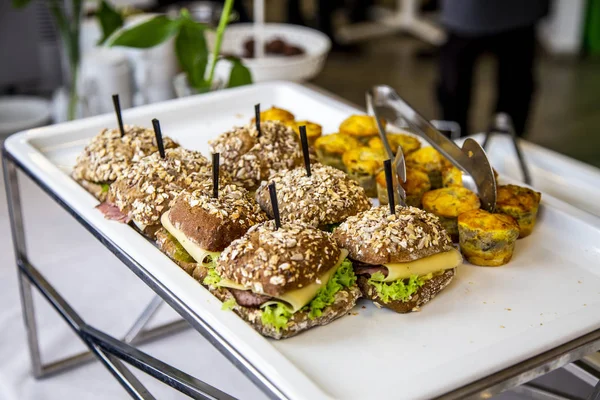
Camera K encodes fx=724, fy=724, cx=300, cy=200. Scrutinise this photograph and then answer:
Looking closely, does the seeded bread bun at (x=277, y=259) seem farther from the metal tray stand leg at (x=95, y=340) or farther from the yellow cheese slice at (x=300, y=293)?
the metal tray stand leg at (x=95, y=340)

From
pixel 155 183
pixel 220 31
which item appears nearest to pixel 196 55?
pixel 220 31

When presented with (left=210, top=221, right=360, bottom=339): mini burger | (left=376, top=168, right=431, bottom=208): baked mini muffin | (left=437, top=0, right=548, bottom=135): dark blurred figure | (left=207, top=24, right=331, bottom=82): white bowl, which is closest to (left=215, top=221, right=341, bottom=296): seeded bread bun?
(left=210, top=221, right=360, bottom=339): mini burger

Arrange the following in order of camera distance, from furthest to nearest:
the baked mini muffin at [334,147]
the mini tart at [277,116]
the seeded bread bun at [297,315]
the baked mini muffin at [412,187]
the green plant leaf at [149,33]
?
the green plant leaf at [149,33] < the mini tart at [277,116] < the baked mini muffin at [334,147] < the baked mini muffin at [412,187] < the seeded bread bun at [297,315]

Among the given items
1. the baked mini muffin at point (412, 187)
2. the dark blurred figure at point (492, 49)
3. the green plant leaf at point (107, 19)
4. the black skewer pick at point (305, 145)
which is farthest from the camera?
the dark blurred figure at point (492, 49)

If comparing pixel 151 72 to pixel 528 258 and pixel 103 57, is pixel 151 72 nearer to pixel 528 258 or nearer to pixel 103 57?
pixel 103 57

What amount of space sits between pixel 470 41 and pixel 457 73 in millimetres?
155

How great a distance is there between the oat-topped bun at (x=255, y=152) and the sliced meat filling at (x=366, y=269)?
1.14 ft

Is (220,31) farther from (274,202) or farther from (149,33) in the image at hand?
(274,202)

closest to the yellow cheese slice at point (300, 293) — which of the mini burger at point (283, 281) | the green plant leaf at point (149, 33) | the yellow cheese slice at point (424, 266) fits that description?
the mini burger at point (283, 281)

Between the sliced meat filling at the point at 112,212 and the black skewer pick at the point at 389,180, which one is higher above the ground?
the black skewer pick at the point at 389,180

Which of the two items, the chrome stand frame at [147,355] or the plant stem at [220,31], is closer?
the chrome stand frame at [147,355]

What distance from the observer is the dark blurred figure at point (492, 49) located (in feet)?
10.4

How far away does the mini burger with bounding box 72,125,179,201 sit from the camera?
1.48 metres

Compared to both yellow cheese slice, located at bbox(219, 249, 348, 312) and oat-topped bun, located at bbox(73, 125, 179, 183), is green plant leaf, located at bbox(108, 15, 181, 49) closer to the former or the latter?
oat-topped bun, located at bbox(73, 125, 179, 183)
